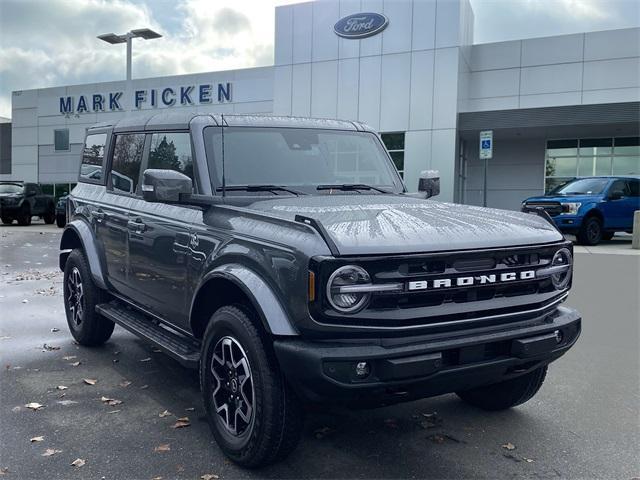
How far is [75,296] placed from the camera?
5785 mm

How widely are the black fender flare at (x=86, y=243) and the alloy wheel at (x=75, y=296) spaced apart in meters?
0.30

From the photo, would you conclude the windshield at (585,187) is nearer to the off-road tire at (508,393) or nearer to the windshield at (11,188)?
the off-road tire at (508,393)

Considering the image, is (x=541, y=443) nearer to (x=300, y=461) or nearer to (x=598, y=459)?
(x=598, y=459)

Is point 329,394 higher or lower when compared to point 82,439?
higher

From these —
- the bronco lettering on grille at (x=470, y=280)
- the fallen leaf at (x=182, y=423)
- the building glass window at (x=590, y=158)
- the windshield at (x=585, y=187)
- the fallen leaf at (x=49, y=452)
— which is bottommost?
the fallen leaf at (x=49, y=452)

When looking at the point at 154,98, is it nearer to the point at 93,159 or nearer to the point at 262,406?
the point at 93,159

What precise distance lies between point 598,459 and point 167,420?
2.63 metres

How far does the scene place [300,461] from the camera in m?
3.35

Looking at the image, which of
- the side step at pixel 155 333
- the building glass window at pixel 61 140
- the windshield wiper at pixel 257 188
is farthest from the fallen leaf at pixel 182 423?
the building glass window at pixel 61 140

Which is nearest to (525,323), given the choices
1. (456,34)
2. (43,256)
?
(43,256)

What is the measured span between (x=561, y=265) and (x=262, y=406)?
1.90m

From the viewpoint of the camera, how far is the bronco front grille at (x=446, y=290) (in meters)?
2.83

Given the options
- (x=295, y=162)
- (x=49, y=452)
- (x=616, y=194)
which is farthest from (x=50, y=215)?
(x=49, y=452)

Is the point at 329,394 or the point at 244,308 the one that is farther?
the point at 244,308
